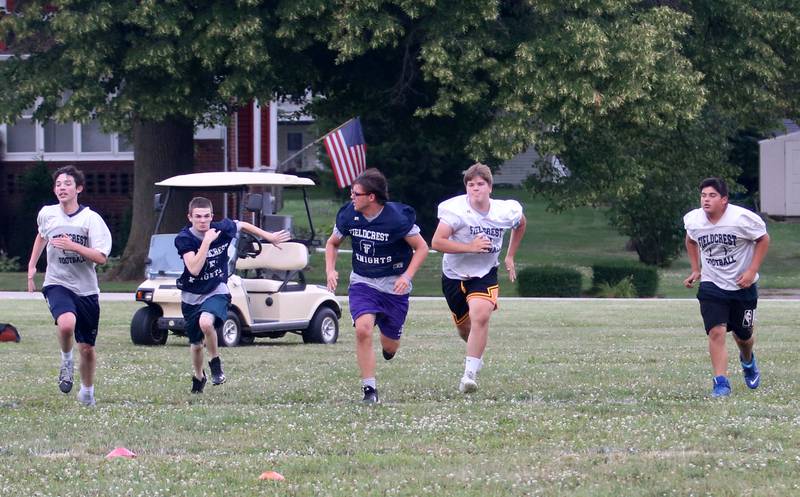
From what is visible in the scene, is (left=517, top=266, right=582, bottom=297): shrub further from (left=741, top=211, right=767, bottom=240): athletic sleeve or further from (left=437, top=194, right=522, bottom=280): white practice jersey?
(left=741, top=211, right=767, bottom=240): athletic sleeve

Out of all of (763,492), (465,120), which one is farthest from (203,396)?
(465,120)

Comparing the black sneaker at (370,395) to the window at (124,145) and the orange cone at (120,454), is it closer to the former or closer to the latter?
the orange cone at (120,454)

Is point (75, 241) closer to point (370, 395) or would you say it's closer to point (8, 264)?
point (370, 395)

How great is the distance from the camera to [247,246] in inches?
671

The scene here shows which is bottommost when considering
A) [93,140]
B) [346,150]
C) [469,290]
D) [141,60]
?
[469,290]

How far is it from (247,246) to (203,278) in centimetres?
569

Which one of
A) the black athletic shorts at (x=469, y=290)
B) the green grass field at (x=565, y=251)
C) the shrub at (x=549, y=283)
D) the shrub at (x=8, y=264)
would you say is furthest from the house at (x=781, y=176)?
the shrub at (x=8, y=264)

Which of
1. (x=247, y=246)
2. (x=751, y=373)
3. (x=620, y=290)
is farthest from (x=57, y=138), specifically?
(x=751, y=373)

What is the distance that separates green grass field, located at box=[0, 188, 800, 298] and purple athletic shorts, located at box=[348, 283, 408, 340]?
770 inches

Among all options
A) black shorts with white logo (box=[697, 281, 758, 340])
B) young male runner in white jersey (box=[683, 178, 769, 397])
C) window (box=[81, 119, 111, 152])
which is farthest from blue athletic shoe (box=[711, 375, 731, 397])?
window (box=[81, 119, 111, 152])

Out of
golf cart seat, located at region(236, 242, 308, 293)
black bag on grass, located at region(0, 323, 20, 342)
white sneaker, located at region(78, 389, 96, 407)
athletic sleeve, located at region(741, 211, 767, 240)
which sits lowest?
black bag on grass, located at region(0, 323, 20, 342)

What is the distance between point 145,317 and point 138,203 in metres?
14.6

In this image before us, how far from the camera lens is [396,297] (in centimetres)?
1057

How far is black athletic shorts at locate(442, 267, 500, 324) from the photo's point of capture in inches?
443
